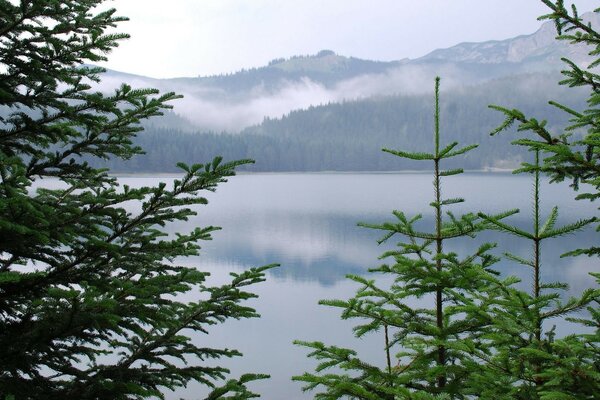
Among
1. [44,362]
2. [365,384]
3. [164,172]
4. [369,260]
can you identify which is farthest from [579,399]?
[164,172]

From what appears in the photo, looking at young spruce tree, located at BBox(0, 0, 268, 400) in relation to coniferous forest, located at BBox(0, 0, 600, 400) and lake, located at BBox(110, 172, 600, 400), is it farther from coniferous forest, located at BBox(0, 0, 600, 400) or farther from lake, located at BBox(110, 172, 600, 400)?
lake, located at BBox(110, 172, 600, 400)

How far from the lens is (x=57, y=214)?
3213 millimetres

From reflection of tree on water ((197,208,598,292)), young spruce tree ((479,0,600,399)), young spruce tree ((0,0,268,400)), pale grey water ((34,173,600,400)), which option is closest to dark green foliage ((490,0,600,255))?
young spruce tree ((479,0,600,399))

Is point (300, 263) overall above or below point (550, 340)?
below

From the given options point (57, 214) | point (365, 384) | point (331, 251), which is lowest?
point (331, 251)

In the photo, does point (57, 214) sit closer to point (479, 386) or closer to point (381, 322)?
point (381, 322)

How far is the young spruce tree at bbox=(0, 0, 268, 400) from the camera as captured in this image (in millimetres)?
2928

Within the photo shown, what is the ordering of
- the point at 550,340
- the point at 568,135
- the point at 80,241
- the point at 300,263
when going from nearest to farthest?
1. the point at 550,340
2. the point at 80,241
3. the point at 568,135
4. the point at 300,263

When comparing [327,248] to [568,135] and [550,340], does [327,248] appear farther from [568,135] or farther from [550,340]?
[550,340]

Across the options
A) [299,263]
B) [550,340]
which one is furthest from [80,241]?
[299,263]

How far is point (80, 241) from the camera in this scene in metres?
3.58

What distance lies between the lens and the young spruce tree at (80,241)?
9.61ft

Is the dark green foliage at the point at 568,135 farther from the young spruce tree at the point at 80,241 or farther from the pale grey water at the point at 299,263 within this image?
the pale grey water at the point at 299,263

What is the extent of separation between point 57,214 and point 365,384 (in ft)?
7.60
